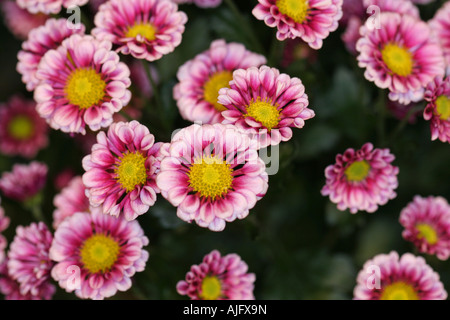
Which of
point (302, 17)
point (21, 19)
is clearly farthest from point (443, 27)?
point (21, 19)

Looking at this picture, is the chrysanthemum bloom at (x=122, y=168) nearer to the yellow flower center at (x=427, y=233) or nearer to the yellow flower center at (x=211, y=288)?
the yellow flower center at (x=211, y=288)

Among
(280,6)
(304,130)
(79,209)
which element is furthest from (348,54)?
(79,209)

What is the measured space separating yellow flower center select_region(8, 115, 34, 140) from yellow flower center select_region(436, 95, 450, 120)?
1175mm

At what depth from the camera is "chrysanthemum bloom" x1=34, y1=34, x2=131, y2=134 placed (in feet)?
2.68

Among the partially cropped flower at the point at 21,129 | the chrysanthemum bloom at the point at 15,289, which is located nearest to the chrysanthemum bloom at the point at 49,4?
the chrysanthemum bloom at the point at 15,289

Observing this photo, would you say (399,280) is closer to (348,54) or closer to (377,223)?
(377,223)

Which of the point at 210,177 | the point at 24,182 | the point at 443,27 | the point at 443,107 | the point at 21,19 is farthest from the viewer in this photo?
the point at 21,19

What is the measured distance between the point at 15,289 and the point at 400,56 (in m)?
0.89

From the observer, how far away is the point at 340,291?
1098 millimetres

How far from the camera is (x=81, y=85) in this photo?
33.5 inches

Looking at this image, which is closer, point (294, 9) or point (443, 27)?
point (294, 9)

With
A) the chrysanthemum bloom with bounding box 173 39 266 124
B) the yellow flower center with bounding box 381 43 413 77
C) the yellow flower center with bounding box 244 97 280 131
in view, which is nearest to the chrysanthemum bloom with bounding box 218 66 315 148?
the yellow flower center with bounding box 244 97 280 131

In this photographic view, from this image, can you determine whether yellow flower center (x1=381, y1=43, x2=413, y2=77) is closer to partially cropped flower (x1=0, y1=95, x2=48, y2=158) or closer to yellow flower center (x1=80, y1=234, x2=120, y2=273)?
yellow flower center (x1=80, y1=234, x2=120, y2=273)

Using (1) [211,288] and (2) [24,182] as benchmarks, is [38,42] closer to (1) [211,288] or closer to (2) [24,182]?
(2) [24,182]
